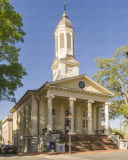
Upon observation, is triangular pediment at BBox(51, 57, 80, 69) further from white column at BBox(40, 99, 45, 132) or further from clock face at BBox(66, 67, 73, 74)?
white column at BBox(40, 99, 45, 132)

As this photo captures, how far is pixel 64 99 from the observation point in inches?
1278

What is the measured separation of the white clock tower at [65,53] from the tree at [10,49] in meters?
14.7

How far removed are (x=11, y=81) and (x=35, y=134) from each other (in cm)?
1196

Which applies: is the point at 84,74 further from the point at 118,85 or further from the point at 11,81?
the point at 11,81

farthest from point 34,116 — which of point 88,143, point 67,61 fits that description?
point 67,61

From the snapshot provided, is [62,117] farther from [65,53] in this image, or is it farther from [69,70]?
[65,53]

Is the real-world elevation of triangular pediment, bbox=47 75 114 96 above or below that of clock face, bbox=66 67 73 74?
below

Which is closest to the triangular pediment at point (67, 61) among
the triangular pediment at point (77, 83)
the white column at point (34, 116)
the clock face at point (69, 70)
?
the clock face at point (69, 70)

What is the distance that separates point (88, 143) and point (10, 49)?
49.8 ft

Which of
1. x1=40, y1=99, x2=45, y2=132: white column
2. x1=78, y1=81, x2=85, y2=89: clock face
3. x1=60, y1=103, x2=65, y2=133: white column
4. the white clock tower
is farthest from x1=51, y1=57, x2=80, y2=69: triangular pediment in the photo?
x1=40, y1=99, x2=45, y2=132: white column

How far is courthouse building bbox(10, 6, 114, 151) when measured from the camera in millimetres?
29109

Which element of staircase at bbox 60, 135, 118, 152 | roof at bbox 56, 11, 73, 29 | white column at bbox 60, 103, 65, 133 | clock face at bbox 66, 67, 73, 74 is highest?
roof at bbox 56, 11, 73, 29

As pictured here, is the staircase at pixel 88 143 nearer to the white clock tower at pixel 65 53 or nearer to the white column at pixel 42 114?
the white column at pixel 42 114

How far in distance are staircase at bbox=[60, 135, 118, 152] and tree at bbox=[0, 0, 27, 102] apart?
379 inches
